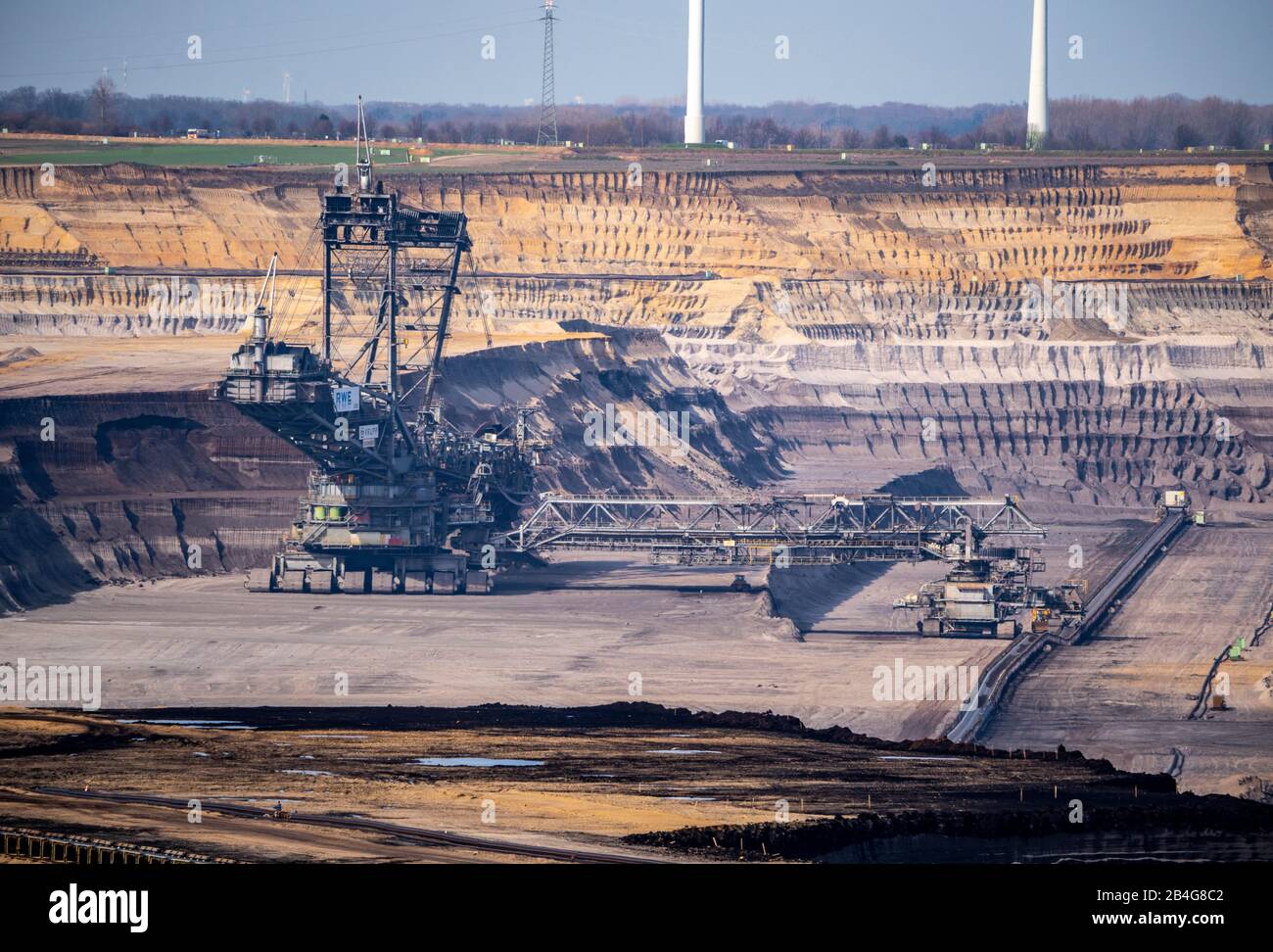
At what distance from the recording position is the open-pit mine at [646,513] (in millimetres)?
53312

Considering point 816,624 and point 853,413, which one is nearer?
point 816,624

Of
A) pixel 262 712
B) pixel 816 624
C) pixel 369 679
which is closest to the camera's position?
pixel 262 712

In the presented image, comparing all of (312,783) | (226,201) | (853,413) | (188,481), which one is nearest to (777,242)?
(853,413)

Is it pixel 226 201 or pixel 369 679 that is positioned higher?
pixel 226 201

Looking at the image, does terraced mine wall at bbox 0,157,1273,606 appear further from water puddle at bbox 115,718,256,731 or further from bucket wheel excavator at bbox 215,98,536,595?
water puddle at bbox 115,718,256,731

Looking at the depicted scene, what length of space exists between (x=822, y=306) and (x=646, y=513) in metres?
81.0

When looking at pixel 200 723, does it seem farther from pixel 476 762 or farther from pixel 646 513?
pixel 646 513

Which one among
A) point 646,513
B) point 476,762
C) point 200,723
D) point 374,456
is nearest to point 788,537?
point 646,513

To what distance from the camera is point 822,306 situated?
18175cm

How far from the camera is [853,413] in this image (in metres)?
162

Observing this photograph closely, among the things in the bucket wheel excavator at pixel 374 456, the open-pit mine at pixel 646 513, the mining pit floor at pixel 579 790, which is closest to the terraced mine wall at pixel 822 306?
the open-pit mine at pixel 646 513

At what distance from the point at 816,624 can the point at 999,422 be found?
70.7 meters

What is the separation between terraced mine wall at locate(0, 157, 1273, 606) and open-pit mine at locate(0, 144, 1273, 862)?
1.29 ft

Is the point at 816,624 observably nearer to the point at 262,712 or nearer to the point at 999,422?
the point at 262,712
